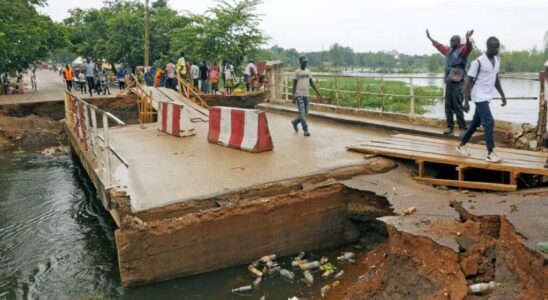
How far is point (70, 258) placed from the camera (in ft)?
23.8

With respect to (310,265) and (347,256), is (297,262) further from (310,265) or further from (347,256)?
(347,256)

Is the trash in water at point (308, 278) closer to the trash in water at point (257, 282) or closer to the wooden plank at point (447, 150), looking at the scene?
the trash in water at point (257, 282)

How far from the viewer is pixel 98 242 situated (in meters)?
7.98

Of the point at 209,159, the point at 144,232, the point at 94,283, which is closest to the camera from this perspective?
the point at 144,232

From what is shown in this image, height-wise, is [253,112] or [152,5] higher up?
[152,5]

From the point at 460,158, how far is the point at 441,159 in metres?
0.27

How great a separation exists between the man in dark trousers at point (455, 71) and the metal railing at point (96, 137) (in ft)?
19.2

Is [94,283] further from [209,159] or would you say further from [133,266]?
[209,159]

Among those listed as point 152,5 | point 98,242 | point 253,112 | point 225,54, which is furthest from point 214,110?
point 152,5

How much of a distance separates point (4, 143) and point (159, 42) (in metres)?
17.8

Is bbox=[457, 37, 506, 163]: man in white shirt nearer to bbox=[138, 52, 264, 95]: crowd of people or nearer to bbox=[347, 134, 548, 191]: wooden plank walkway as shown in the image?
bbox=[347, 134, 548, 191]: wooden plank walkway

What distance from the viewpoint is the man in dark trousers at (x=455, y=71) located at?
886 cm

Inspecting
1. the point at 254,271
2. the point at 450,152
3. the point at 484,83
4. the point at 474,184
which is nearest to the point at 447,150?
the point at 450,152

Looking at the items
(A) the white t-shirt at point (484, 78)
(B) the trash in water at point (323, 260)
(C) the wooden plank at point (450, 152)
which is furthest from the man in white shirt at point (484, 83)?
(B) the trash in water at point (323, 260)
